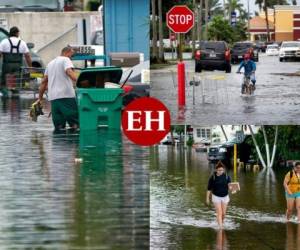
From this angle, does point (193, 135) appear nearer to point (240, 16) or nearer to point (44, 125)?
point (240, 16)

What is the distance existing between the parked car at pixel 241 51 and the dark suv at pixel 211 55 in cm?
5

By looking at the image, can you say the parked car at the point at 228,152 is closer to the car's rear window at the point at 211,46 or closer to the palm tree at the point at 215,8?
the car's rear window at the point at 211,46

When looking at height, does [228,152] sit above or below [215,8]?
below

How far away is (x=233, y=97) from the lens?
8.62 metres

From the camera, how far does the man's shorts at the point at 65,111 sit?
37.4 feet

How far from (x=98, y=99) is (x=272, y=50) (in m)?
2.57

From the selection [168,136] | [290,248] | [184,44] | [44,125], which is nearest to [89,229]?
[168,136]

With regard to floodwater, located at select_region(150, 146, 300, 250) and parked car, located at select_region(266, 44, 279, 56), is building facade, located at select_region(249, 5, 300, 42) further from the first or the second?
floodwater, located at select_region(150, 146, 300, 250)

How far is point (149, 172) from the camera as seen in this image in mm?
8484

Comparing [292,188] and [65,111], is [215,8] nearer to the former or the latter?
[292,188]

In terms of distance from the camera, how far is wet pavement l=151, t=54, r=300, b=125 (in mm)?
8352

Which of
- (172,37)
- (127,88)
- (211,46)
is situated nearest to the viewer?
(172,37)

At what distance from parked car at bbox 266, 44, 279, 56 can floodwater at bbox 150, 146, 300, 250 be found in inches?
36.1

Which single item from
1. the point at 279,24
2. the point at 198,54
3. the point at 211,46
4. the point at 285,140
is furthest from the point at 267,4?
the point at 285,140
